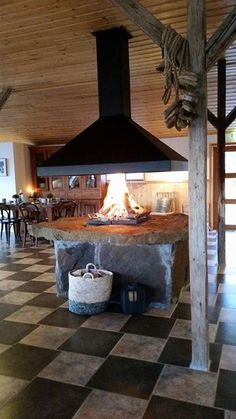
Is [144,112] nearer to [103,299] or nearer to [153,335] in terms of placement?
[103,299]

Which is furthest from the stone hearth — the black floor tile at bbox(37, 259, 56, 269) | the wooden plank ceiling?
the wooden plank ceiling

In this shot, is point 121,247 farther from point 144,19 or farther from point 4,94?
point 4,94

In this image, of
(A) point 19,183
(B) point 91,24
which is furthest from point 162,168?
(A) point 19,183

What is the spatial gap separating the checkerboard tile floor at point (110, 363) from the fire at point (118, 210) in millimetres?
1058

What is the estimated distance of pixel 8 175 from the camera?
29.0 feet

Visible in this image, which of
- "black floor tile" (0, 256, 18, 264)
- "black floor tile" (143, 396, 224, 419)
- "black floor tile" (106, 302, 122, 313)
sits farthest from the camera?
"black floor tile" (0, 256, 18, 264)

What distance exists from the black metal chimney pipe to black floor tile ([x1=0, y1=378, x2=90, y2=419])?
8.45 feet

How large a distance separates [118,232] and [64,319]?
3.35ft

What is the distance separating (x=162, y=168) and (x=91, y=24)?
170 centimetres

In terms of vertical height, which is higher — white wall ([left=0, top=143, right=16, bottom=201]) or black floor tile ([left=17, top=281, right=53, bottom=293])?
white wall ([left=0, top=143, right=16, bottom=201])

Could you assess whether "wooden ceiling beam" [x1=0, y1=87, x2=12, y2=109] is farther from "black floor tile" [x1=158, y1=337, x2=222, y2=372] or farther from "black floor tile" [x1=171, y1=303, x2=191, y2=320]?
"black floor tile" [x1=158, y1=337, x2=222, y2=372]

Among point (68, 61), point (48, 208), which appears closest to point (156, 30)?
point (68, 61)

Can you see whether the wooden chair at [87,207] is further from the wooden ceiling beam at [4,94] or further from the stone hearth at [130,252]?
the stone hearth at [130,252]

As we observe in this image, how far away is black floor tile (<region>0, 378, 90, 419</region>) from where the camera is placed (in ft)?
7.01
